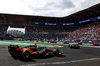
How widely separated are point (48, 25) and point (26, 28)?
54.7ft

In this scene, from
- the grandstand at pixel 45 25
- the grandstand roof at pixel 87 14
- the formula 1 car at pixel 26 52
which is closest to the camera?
the formula 1 car at pixel 26 52

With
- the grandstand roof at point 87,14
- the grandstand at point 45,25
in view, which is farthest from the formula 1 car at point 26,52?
the grandstand at point 45,25

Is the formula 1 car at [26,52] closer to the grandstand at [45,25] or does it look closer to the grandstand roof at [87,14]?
the grandstand roof at [87,14]

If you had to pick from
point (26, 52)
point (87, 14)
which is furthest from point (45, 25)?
point (26, 52)

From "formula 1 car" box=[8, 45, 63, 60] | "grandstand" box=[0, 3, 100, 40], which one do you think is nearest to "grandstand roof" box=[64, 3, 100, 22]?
"grandstand" box=[0, 3, 100, 40]

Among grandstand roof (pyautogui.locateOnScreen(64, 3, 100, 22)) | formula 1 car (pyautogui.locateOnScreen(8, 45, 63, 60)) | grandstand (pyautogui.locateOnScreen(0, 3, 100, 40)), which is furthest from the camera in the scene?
grandstand (pyautogui.locateOnScreen(0, 3, 100, 40))

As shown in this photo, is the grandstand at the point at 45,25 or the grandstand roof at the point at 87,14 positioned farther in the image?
the grandstand at the point at 45,25

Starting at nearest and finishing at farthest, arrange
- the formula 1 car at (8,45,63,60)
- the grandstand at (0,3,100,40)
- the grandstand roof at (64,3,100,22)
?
the formula 1 car at (8,45,63,60)
the grandstand roof at (64,3,100,22)
the grandstand at (0,3,100,40)

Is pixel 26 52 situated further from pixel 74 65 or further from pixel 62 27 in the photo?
pixel 62 27

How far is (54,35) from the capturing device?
217ft

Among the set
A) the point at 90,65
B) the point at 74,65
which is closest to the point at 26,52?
the point at 74,65

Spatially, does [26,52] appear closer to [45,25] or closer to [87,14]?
[87,14]

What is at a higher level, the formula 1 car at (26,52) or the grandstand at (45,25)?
the grandstand at (45,25)

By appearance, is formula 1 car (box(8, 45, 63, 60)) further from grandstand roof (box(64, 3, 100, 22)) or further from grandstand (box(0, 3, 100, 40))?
grandstand (box(0, 3, 100, 40))
